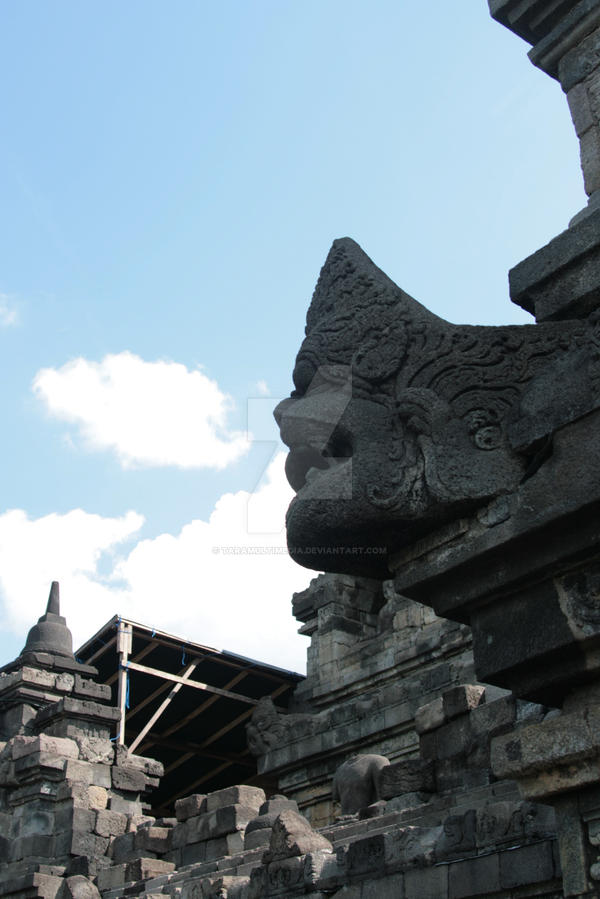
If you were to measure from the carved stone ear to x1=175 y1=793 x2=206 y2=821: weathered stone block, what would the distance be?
714 centimetres

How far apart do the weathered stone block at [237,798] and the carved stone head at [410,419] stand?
20.8 feet

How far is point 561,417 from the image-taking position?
134 inches

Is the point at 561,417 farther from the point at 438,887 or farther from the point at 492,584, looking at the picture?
the point at 438,887

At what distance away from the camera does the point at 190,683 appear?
50.6ft

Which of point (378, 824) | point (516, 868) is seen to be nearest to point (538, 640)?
point (516, 868)

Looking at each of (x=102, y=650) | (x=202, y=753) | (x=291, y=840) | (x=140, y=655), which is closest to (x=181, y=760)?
(x=202, y=753)

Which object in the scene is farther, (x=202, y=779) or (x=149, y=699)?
(x=202, y=779)

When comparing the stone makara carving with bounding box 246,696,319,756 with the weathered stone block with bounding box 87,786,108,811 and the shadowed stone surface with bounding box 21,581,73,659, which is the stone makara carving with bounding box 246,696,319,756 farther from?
the weathered stone block with bounding box 87,786,108,811

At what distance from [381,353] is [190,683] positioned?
1219 cm

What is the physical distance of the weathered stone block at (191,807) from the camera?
1009 cm

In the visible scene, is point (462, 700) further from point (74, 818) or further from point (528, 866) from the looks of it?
point (74, 818)

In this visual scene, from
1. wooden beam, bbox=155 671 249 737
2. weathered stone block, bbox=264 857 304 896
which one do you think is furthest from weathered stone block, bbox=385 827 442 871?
wooden beam, bbox=155 671 249 737

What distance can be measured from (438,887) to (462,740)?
140 cm

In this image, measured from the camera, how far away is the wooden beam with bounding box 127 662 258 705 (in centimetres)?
1453
